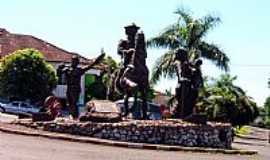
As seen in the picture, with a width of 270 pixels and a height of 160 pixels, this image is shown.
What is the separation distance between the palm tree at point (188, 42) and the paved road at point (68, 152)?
1966 centimetres

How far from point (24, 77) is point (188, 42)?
18463mm

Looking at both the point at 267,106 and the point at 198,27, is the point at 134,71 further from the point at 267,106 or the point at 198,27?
the point at 267,106

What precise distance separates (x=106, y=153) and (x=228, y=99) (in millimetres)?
27977

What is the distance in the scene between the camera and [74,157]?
1336 centimetres

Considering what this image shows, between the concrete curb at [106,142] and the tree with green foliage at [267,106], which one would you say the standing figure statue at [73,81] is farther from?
the tree with green foliage at [267,106]

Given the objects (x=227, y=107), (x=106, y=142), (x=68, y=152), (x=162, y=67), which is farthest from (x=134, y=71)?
(x=227, y=107)

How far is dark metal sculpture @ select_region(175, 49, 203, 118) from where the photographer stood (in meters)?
21.1

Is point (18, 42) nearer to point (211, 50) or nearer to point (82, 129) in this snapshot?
point (211, 50)

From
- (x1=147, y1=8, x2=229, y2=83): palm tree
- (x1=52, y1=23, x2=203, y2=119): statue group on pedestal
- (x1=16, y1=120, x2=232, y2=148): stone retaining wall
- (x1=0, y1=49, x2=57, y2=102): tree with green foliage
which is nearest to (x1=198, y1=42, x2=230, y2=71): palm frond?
(x1=147, y1=8, x2=229, y2=83): palm tree

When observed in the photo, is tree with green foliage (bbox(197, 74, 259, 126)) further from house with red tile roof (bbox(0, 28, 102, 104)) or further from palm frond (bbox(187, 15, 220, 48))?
house with red tile roof (bbox(0, 28, 102, 104))

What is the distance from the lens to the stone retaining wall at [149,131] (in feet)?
61.8

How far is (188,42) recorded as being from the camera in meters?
38.2

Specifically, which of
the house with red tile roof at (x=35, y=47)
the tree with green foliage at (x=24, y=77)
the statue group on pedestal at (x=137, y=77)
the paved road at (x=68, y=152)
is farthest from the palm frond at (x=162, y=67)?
the house with red tile roof at (x=35, y=47)

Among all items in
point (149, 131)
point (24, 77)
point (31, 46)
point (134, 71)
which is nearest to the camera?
point (149, 131)
